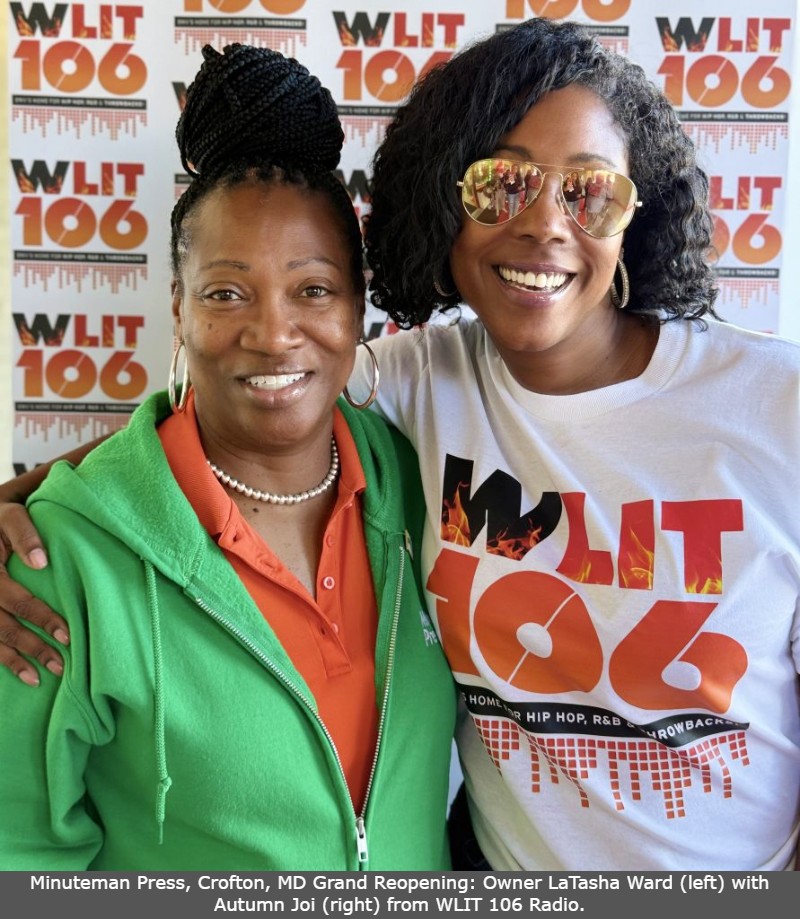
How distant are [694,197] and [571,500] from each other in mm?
Result: 632

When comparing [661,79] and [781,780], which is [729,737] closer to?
[781,780]

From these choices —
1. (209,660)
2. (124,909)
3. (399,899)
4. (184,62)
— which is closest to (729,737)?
(399,899)

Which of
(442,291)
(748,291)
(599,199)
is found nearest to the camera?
(599,199)

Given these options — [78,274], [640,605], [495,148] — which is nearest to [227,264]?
[495,148]

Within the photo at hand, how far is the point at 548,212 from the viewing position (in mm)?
1460

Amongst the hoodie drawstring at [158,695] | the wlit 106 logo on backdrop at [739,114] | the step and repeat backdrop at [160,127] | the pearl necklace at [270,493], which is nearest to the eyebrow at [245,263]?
the pearl necklace at [270,493]

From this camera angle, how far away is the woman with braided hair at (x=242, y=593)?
1405 mm

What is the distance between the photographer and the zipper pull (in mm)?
1455

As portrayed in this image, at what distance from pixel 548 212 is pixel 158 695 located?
96cm

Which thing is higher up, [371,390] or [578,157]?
[578,157]

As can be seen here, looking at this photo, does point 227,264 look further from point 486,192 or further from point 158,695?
point 158,695

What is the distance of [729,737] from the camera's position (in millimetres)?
1548

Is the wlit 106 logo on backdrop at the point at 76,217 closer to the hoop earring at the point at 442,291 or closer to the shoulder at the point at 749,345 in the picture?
the hoop earring at the point at 442,291

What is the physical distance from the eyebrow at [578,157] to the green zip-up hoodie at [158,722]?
761 mm
